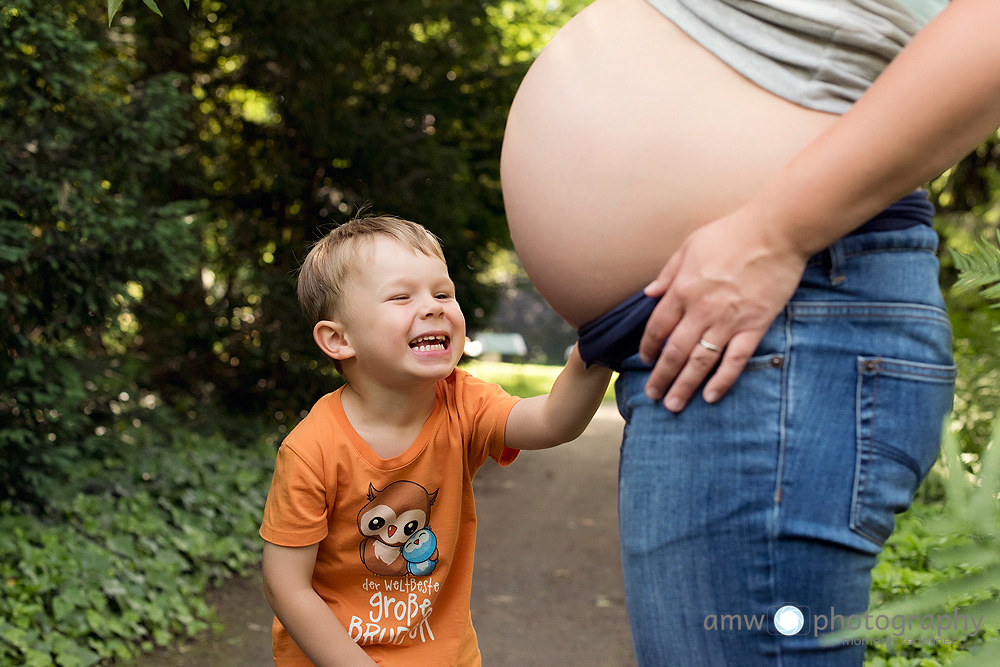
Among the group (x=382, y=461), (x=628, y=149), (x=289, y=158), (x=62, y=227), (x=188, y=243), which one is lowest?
(x=382, y=461)

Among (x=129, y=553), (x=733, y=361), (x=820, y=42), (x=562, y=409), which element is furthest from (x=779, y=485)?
(x=129, y=553)

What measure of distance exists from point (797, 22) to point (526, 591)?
420cm

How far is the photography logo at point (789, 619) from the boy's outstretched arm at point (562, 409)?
570 mm

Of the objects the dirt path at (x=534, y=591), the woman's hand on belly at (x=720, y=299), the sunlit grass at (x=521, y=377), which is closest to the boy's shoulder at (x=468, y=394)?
the woman's hand on belly at (x=720, y=299)

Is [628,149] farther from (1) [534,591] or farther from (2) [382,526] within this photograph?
(1) [534,591]

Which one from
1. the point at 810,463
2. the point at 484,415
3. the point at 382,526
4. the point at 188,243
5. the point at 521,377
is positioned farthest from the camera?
the point at 521,377

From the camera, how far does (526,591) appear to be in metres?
4.73

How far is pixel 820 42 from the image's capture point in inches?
38.5

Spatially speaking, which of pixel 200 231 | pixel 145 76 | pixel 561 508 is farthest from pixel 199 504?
pixel 145 76

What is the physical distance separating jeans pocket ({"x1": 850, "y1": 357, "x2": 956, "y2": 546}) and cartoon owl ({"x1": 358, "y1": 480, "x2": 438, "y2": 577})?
2.99 feet

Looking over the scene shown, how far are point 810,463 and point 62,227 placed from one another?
421 centimetres

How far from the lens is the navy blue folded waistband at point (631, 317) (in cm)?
97

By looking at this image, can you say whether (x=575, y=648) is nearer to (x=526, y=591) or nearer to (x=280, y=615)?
(x=526, y=591)

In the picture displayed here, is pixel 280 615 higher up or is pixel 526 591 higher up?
pixel 526 591
